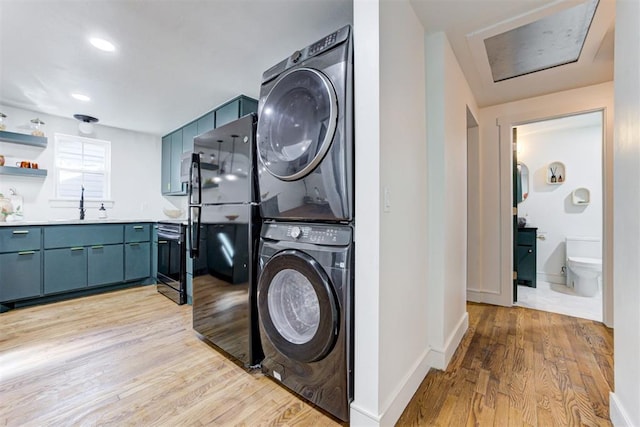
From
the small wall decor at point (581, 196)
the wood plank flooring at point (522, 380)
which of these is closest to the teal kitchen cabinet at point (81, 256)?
the wood plank flooring at point (522, 380)

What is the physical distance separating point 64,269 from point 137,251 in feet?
2.43

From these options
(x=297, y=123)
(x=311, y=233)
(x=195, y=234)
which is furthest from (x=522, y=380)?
(x=195, y=234)

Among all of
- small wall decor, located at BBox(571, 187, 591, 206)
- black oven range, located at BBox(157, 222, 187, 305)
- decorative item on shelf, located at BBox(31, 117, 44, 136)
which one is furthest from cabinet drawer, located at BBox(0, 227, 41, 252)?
small wall decor, located at BBox(571, 187, 591, 206)

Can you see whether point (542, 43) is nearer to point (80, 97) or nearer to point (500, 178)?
point (500, 178)

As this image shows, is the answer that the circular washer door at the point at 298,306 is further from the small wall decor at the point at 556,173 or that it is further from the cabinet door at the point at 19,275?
the small wall decor at the point at 556,173

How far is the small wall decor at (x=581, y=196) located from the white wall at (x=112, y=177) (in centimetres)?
594

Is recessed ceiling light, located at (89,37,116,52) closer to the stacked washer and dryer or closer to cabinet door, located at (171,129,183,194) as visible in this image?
the stacked washer and dryer

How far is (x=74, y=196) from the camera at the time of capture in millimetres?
3742

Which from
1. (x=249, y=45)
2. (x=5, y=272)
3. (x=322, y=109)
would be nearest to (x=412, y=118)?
(x=322, y=109)

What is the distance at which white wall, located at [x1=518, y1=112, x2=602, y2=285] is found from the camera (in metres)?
3.78

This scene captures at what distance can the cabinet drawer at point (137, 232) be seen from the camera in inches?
141

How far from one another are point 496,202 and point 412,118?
208 cm

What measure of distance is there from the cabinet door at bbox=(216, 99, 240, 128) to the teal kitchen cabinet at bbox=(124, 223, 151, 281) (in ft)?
6.07

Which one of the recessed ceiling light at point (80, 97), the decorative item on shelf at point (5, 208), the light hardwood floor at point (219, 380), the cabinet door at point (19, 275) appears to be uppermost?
the recessed ceiling light at point (80, 97)
